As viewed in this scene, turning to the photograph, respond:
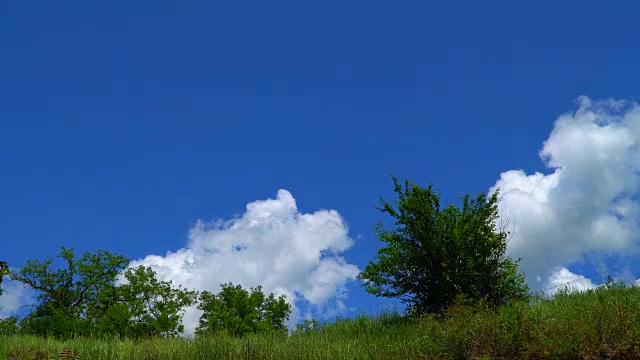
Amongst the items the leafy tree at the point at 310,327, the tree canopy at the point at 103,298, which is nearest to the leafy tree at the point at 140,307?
the tree canopy at the point at 103,298

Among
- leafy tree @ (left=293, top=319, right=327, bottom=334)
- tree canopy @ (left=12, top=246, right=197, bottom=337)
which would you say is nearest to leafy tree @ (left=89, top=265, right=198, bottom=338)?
tree canopy @ (left=12, top=246, right=197, bottom=337)

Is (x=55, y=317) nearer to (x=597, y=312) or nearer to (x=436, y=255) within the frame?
(x=436, y=255)

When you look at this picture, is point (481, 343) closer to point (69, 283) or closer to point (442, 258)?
point (442, 258)

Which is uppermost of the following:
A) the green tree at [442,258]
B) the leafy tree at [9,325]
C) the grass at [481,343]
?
the leafy tree at [9,325]

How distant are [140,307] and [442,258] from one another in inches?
991

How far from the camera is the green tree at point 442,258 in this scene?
18891 millimetres

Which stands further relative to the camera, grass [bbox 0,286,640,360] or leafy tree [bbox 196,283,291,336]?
leafy tree [bbox 196,283,291,336]

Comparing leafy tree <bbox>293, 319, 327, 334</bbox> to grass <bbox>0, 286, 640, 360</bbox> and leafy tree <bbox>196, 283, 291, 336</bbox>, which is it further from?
leafy tree <bbox>196, 283, 291, 336</bbox>

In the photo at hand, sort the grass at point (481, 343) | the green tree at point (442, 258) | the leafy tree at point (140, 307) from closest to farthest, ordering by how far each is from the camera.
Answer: the grass at point (481, 343) → the green tree at point (442, 258) → the leafy tree at point (140, 307)

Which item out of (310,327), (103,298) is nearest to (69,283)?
(103,298)

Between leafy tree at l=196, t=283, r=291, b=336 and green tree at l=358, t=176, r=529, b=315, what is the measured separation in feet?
63.0

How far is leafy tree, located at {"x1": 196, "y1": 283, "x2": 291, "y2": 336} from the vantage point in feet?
124

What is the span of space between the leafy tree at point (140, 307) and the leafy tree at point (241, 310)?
2252mm

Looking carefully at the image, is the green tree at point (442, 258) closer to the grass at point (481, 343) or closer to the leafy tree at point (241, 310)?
the grass at point (481, 343)
